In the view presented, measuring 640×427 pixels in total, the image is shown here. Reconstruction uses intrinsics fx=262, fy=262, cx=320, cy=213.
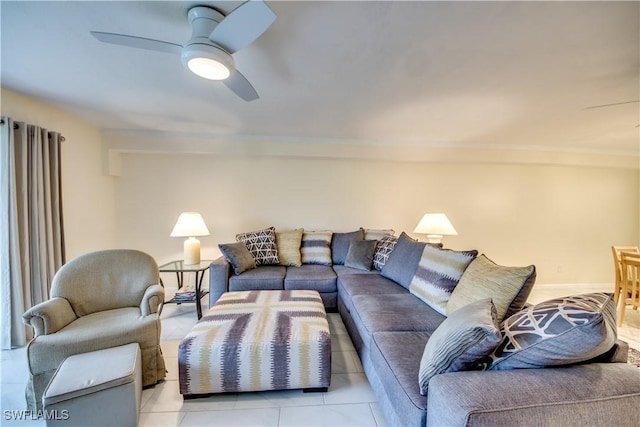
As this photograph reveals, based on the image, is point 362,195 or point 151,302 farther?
point 362,195

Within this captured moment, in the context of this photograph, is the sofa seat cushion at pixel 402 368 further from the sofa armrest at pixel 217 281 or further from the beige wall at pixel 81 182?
the beige wall at pixel 81 182

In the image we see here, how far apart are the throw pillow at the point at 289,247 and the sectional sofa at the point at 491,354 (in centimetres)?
144

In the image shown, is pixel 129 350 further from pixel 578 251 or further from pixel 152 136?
pixel 578 251

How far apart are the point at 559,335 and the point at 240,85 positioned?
81.8 inches

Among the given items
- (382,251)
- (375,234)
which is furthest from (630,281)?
(375,234)

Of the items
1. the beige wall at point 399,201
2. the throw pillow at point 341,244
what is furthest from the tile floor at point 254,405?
the beige wall at point 399,201

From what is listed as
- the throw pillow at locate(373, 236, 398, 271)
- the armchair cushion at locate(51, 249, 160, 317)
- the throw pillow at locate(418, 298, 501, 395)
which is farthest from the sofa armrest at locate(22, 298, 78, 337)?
the throw pillow at locate(373, 236, 398, 271)

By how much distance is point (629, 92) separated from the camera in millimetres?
2236

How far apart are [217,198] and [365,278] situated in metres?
2.41

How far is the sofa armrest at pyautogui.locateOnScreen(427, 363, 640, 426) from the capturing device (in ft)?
2.66

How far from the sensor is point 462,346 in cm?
99

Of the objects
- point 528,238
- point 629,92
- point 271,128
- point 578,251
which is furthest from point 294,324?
point 578,251

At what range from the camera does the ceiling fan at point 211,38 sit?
121cm

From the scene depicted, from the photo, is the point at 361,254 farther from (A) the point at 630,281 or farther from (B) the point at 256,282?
(A) the point at 630,281
